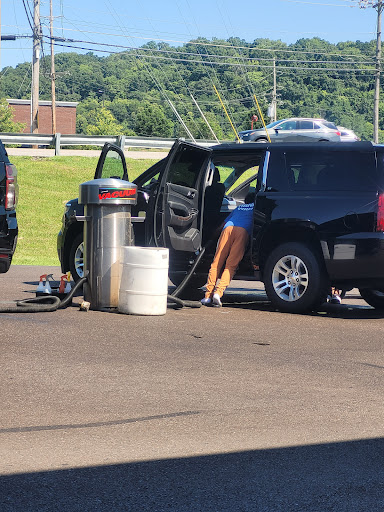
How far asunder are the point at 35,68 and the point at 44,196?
69.0ft

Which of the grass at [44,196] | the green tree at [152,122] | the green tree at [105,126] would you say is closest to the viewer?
the grass at [44,196]

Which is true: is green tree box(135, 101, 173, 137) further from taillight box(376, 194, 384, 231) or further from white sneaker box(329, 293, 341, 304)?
taillight box(376, 194, 384, 231)

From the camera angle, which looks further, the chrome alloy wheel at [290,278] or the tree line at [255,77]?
the tree line at [255,77]

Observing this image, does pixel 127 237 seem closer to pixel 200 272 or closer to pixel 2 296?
pixel 200 272

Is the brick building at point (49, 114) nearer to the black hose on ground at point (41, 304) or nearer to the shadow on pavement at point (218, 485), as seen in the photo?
the black hose on ground at point (41, 304)

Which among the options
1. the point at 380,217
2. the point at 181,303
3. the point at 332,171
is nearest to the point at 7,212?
the point at 181,303

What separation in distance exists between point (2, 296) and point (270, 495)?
7746 mm

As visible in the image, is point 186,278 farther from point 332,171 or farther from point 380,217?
point 380,217

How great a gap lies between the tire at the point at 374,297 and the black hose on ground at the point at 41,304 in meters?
3.82

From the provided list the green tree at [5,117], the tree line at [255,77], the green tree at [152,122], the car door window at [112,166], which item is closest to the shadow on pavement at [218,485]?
the car door window at [112,166]

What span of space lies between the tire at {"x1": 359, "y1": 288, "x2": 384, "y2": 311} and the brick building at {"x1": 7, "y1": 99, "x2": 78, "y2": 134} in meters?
89.5

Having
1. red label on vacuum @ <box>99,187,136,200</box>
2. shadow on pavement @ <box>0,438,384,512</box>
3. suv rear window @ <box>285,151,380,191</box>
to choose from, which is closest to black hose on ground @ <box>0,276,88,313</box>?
red label on vacuum @ <box>99,187,136,200</box>

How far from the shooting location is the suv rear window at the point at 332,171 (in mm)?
9977

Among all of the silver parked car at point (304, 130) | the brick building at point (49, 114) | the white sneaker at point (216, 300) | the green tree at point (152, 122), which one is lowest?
the white sneaker at point (216, 300)
